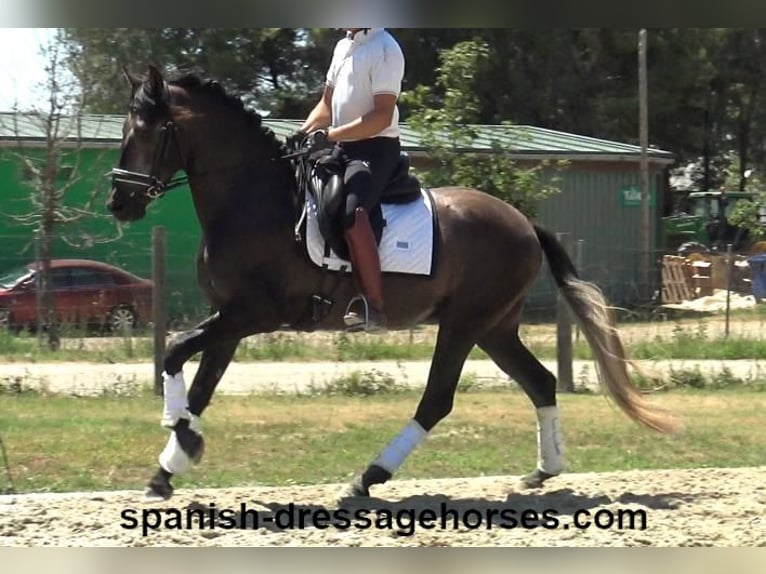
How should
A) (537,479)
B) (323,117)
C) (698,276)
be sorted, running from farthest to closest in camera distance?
(698,276) → (537,479) → (323,117)

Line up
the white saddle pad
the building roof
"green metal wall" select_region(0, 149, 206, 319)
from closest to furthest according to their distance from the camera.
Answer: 1. the white saddle pad
2. the building roof
3. "green metal wall" select_region(0, 149, 206, 319)

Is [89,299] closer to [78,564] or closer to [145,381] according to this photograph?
[145,381]

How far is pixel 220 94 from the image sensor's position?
21.2ft

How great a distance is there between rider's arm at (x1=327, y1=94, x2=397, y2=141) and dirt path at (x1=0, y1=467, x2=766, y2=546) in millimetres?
2087

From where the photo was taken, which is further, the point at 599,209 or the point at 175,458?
the point at 599,209

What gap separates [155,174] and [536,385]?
2.64m

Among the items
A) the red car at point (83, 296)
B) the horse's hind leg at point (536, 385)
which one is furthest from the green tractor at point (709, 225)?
the horse's hind leg at point (536, 385)

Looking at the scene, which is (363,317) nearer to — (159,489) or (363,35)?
(159,489)

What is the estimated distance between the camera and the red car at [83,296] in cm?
1297

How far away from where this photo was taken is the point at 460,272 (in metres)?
6.67

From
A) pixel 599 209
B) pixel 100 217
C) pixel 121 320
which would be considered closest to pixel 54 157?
pixel 100 217

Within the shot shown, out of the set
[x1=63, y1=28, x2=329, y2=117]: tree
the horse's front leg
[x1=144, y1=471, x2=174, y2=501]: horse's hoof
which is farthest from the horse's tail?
[x1=63, y1=28, x2=329, y2=117]: tree

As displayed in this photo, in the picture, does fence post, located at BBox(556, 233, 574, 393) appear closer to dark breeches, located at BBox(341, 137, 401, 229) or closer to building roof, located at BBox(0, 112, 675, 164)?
building roof, located at BBox(0, 112, 675, 164)

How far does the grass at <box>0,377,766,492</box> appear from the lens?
7.57 m
